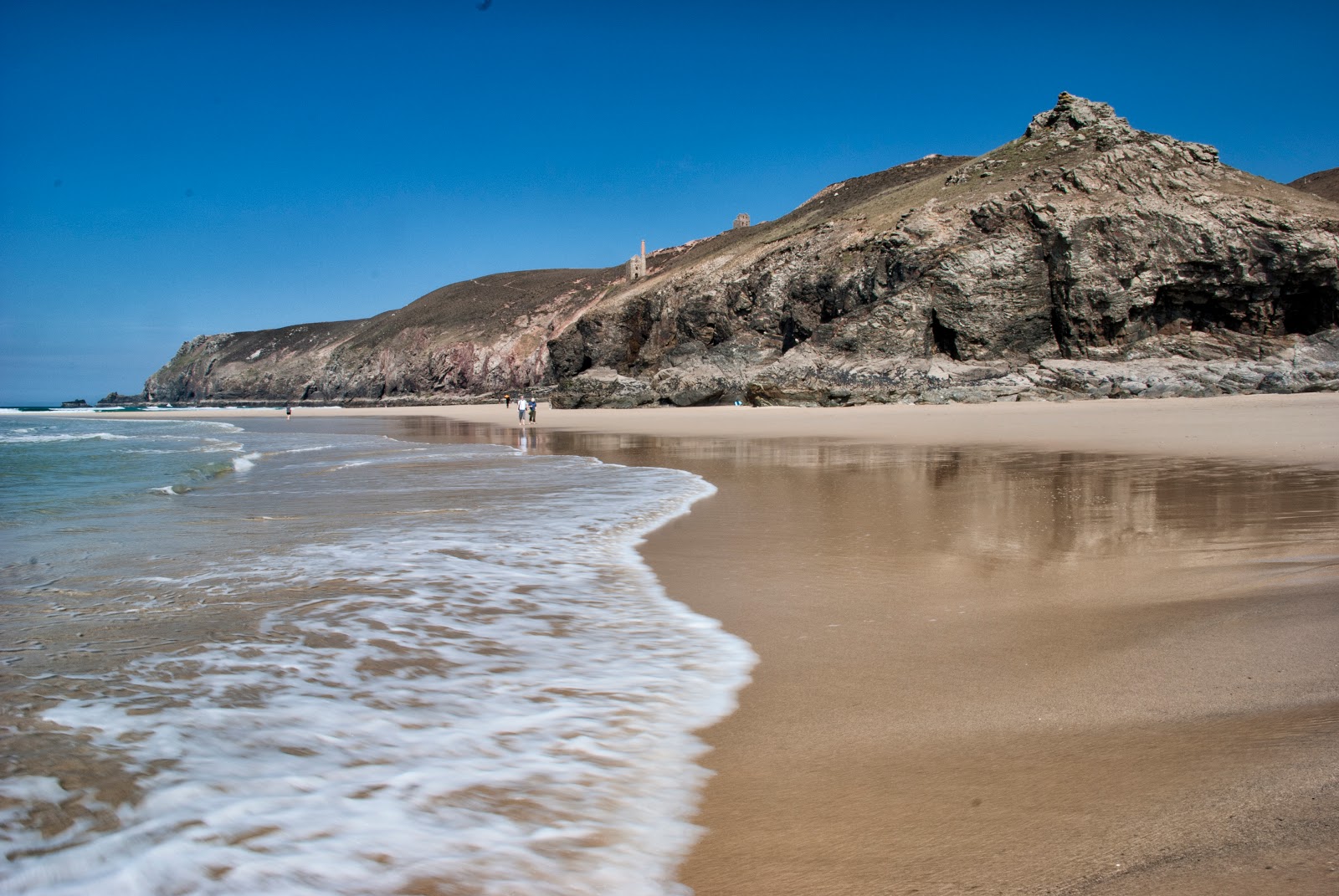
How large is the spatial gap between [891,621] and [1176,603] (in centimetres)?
145

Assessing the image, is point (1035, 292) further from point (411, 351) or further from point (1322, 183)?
point (1322, 183)

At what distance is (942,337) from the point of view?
3141cm

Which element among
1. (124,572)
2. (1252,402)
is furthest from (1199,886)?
(1252,402)

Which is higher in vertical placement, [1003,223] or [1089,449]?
[1003,223]

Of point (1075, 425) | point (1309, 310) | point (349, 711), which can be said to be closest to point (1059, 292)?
point (1309, 310)

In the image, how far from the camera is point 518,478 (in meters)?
10.9

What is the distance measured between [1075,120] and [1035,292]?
474 inches

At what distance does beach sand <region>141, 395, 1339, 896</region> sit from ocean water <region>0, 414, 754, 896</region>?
316 mm

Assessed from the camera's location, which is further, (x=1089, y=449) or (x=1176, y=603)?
(x=1089, y=449)

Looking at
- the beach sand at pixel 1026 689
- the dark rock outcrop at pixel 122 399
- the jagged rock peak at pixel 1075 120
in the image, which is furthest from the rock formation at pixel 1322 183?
the dark rock outcrop at pixel 122 399

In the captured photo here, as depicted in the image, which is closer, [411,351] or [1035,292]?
[1035,292]

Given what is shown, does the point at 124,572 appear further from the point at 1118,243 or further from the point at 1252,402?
the point at 1118,243

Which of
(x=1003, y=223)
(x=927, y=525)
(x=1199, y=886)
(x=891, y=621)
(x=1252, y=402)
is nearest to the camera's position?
(x=1199, y=886)

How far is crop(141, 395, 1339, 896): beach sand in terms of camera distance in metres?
1.79
